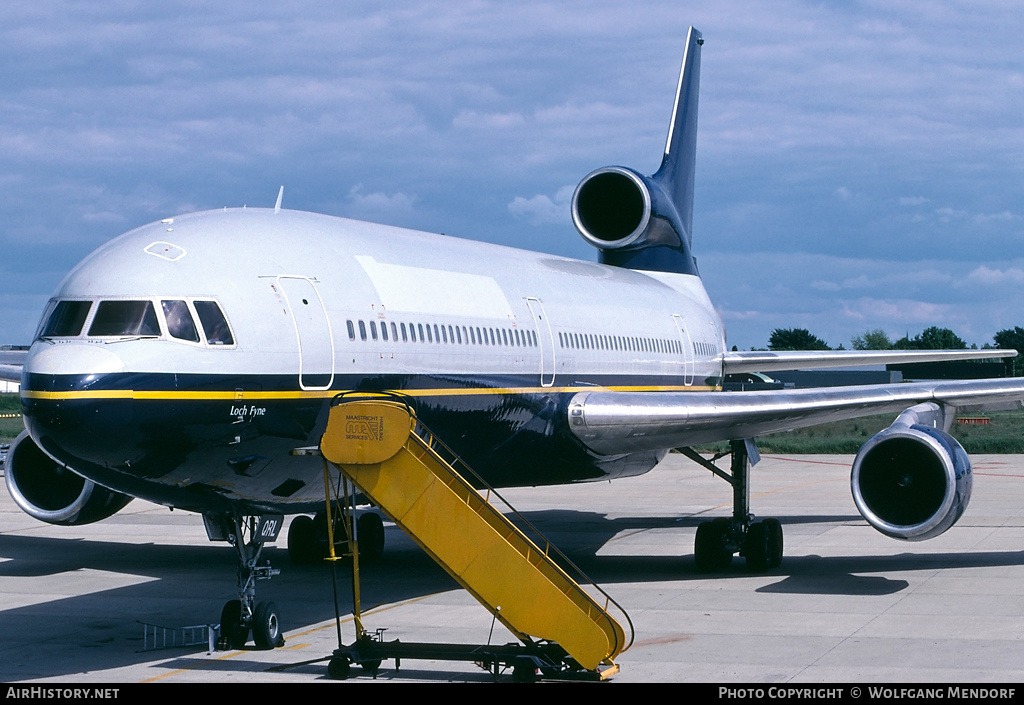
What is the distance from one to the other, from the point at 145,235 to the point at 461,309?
13.2ft

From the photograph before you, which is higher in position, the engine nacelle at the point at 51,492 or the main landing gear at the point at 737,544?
the engine nacelle at the point at 51,492

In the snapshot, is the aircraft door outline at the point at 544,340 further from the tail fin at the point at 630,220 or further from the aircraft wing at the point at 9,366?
the aircraft wing at the point at 9,366

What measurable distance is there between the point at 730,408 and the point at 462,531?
6.80m

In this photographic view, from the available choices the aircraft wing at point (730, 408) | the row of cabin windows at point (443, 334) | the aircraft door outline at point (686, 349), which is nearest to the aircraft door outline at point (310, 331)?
the row of cabin windows at point (443, 334)

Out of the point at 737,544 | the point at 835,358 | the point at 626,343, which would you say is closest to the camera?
the point at 737,544

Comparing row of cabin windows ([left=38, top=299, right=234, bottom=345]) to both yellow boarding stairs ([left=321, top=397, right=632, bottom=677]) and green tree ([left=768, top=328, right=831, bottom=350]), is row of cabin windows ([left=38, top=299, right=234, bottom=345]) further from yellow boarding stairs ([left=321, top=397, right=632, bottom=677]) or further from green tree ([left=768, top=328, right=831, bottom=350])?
green tree ([left=768, top=328, right=831, bottom=350])

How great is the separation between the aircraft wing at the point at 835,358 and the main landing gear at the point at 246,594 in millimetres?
12170

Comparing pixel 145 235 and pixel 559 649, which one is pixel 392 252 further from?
pixel 559 649

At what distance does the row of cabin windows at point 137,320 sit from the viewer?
11000mm

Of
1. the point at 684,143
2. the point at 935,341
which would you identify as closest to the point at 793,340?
the point at 935,341

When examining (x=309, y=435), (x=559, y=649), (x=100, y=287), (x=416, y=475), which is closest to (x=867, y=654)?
(x=559, y=649)

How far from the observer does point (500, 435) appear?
50.2ft

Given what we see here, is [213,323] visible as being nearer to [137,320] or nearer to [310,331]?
[137,320]

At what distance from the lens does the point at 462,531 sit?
11227mm
